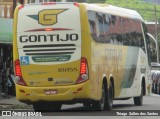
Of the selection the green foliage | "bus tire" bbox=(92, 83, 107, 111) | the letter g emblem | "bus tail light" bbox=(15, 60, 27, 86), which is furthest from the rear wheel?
the green foliage

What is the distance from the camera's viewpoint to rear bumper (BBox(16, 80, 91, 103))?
20.6 m

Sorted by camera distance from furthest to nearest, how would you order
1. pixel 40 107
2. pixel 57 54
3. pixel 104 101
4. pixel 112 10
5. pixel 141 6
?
pixel 141 6 < pixel 112 10 < pixel 104 101 < pixel 40 107 < pixel 57 54

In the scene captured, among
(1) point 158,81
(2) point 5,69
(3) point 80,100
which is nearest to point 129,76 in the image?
(3) point 80,100

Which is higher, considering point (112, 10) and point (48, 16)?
point (48, 16)

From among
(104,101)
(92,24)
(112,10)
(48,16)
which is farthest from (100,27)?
(104,101)

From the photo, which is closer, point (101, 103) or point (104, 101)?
point (101, 103)

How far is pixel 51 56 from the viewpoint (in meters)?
20.8

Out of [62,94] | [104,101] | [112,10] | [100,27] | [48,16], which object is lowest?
[104,101]

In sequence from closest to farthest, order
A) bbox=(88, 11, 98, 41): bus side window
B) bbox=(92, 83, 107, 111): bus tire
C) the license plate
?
the license plate < bbox=(88, 11, 98, 41): bus side window < bbox=(92, 83, 107, 111): bus tire

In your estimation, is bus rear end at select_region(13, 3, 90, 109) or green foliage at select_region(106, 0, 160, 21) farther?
green foliage at select_region(106, 0, 160, 21)

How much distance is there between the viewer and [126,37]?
25.5 metres

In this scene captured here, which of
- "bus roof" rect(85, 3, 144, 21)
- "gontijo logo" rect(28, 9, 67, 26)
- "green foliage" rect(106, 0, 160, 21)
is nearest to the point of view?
"gontijo logo" rect(28, 9, 67, 26)

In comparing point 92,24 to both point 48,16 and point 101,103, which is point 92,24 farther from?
point 101,103

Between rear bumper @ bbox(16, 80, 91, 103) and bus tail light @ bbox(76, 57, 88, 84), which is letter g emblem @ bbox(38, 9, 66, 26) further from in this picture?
rear bumper @ bbox(16, 80, 91, 103)
